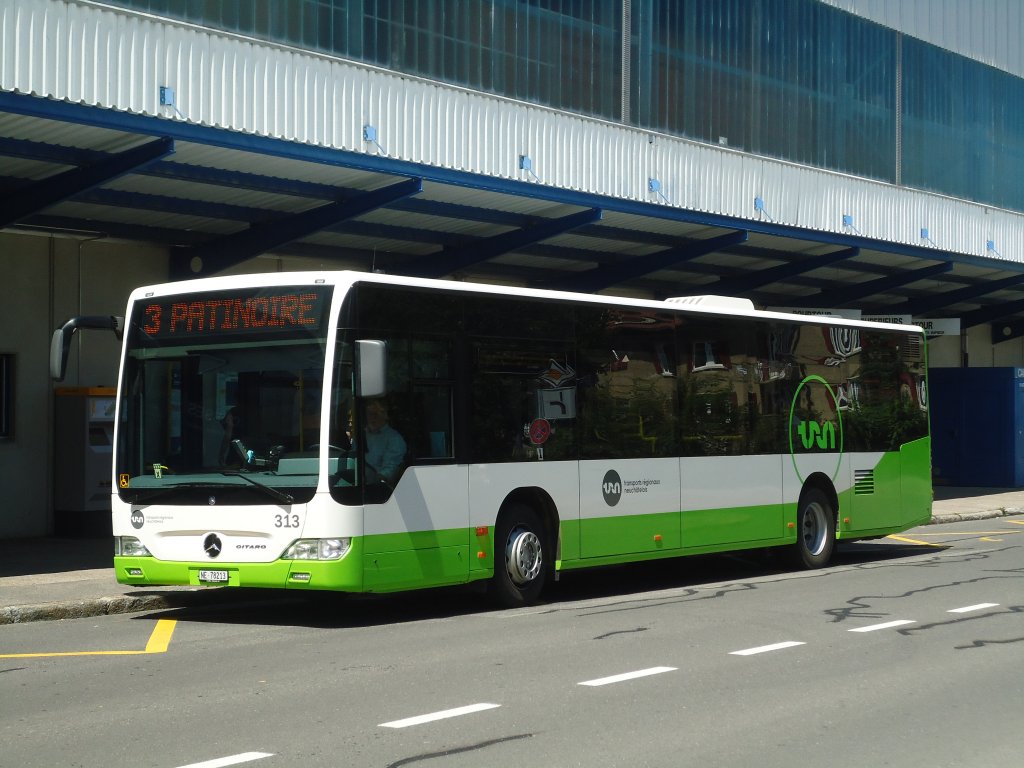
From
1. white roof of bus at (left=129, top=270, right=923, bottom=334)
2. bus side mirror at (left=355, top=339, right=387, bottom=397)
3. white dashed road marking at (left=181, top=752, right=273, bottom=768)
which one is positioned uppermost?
white roof of bus at (left=129, top=270, right=923, bottom=334)

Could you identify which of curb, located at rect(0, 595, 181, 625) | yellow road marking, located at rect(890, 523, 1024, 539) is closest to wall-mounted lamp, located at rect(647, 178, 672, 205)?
yellow road marking, located at rect(890, 523, 1024, 539)

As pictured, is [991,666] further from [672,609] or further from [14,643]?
[14,643]

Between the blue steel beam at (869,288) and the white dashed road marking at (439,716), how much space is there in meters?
22.2

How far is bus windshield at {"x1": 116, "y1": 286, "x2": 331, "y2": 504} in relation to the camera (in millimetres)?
11148

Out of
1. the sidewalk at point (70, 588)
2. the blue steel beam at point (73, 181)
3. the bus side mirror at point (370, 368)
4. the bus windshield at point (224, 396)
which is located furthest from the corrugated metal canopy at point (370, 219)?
the bus side mirror at point (370, 368)

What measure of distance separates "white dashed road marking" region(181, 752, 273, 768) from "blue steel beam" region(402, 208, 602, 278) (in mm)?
13890

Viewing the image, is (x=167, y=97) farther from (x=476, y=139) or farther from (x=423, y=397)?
(x=423, y=397)

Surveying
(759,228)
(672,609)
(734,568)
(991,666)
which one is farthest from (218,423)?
(759,228)

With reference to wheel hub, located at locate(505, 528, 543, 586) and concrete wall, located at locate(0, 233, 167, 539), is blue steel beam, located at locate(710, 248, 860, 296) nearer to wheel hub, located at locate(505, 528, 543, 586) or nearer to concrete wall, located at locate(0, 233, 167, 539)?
concrete wall, located at locate(0, 233, 167, 539)

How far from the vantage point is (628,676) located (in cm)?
886

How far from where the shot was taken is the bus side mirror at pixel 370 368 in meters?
10.8

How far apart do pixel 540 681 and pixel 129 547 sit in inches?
185

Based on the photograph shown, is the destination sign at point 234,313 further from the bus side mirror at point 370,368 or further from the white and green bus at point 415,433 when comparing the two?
the bus side mirror at point 370,368

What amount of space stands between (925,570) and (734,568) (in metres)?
2.43
